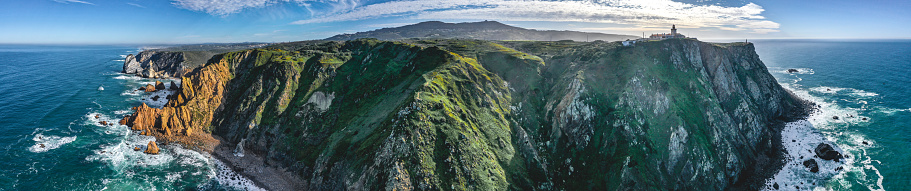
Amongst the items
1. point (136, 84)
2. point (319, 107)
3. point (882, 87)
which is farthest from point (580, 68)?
point (136, 84)

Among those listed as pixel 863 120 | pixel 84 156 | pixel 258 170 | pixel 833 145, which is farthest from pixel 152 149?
pixel 863 120

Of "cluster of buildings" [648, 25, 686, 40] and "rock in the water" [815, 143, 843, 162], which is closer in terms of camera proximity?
"rock in the water" [815, 143, 843, 162]

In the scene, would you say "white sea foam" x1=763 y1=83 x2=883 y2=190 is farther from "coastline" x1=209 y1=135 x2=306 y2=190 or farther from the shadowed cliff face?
"coastline" x1=209 y1=135 x2=306 y2=190

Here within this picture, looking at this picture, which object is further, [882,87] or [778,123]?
[882,87]

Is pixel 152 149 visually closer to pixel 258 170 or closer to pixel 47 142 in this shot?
pixel 47 142

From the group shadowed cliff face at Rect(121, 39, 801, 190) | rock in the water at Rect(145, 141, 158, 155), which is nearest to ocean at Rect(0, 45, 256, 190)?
rock in the water at Rect(145, 141, 158, 155)

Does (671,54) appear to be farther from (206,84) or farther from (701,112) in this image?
(206,84)
